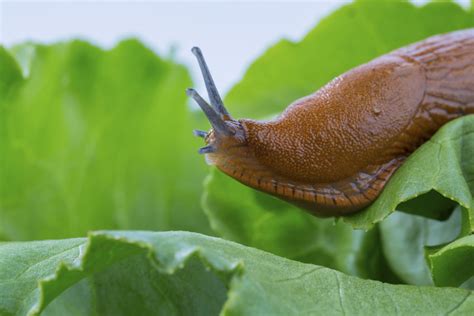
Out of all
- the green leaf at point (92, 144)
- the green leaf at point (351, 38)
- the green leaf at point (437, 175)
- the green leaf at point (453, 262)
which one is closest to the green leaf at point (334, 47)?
the green leaf at point (351, 38)

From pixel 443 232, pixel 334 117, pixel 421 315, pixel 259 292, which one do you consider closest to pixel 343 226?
pixel 443 232

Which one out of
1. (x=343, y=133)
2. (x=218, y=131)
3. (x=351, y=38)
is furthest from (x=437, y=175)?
(x=351, y=38)

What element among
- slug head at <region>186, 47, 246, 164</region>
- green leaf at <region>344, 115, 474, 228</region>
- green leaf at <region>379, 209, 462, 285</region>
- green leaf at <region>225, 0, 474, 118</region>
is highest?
green leaf at <region>225, 0, 474, 118</region>

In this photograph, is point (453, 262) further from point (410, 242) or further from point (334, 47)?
point (334, 47)

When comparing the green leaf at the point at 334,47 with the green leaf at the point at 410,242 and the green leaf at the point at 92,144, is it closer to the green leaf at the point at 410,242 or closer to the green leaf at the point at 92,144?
the green leaf at the point at 92,144

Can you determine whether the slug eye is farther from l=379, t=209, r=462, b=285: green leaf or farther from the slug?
l=379, t=209, r=462, b=285: green leaf

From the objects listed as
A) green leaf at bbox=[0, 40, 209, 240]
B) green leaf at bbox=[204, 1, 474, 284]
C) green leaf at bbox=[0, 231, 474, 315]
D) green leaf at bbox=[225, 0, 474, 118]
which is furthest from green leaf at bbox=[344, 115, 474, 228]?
green leaf at bbox=[0, 40, 209, 240]
